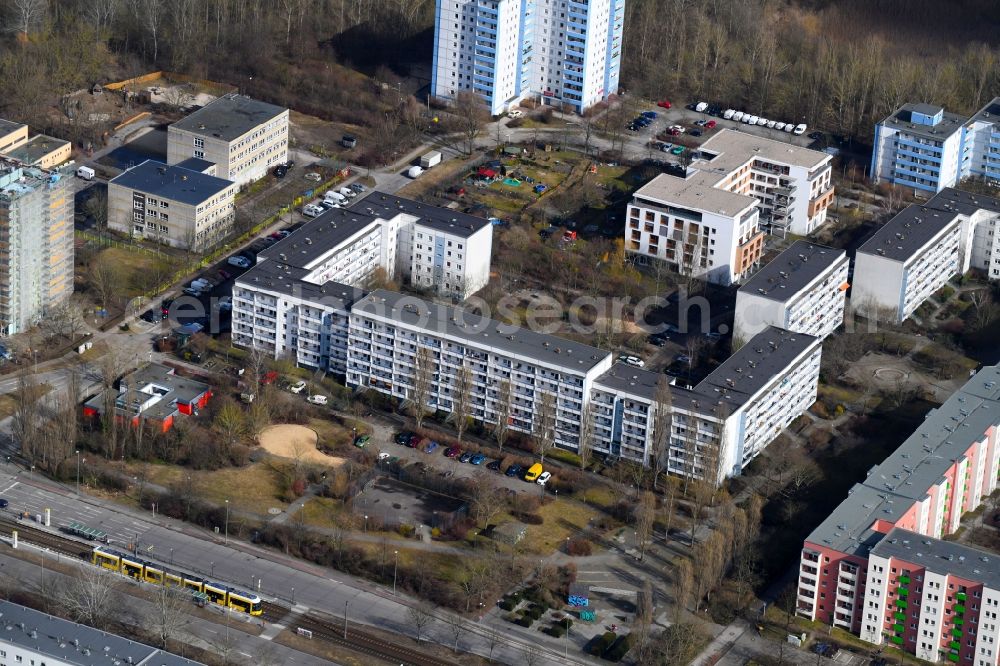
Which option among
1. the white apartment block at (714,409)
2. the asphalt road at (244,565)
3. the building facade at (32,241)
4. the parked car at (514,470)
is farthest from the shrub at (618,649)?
the building facade at (32,241)

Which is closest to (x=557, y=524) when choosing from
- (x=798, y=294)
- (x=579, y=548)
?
(x=579, y=548)

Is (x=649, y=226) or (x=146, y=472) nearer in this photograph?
Answer: (x=146, y=472)

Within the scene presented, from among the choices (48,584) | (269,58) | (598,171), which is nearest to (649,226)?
(598,171)

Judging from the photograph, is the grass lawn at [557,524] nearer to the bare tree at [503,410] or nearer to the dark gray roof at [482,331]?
the bare tree at [503,410]

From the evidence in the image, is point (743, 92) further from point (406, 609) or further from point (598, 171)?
point (406, 609)

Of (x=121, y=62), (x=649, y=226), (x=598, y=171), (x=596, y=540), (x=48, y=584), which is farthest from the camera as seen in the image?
(x=121, y=62)

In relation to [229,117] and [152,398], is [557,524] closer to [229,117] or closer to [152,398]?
[152,398]
